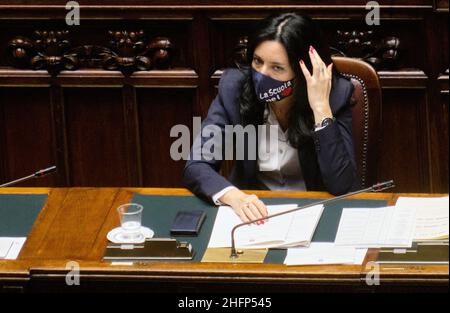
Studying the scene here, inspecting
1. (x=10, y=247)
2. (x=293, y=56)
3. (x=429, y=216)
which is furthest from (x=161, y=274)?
(x=293, y=56)

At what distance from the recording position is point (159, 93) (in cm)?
445

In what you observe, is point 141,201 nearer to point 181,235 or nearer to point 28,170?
point 181,235

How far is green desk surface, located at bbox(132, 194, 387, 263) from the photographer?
2.96m

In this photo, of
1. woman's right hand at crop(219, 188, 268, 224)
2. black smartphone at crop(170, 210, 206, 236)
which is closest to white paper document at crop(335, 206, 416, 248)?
woman's right hand at crop(219, 188, 268, 224)

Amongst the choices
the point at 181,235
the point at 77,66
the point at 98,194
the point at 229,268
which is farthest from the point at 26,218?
the point at 77,66

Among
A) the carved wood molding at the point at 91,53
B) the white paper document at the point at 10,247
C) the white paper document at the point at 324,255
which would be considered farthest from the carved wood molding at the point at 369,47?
the white paper document at the point at 10,247

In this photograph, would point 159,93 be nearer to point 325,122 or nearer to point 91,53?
point 91,53

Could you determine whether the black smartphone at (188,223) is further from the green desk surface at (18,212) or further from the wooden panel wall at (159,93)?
the wooden panel wall at (159,93)

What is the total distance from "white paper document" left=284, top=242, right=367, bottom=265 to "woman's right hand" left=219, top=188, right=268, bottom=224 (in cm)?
20

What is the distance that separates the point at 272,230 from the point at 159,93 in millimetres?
1578

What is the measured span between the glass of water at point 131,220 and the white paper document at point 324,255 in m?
0.45

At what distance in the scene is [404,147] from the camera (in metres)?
4.37

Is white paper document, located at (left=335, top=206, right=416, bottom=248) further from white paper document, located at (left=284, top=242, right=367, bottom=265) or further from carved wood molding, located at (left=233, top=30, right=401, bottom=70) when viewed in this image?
carved wood molding, located at (left=233, top=30, right=401, bottom=70)
